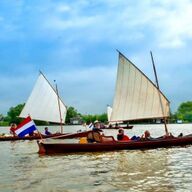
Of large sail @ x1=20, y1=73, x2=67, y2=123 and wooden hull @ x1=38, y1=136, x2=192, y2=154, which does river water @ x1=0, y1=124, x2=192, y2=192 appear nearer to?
wooden hull @ x1=38, y1=136, x2=192, y2=154

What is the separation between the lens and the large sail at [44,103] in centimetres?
5381

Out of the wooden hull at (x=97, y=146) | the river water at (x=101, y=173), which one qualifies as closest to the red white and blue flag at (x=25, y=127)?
the wooden hull at (x=97, y=146)

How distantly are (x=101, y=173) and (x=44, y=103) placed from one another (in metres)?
34.6

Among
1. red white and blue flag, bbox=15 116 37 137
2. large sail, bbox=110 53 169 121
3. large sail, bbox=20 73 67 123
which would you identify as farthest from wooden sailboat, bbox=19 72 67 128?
red white and blue flag, bbox=15 116 37 137

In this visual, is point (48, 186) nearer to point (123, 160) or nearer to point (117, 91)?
point (123, 160)

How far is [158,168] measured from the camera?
71.3 feet

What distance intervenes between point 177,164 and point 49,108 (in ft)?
107

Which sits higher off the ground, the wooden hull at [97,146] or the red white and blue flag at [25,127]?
the red white and blue flag at [25,127]

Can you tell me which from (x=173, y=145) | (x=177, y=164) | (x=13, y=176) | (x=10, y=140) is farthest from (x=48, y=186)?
(x=10, y=140)

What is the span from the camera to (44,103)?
5434 centimetres

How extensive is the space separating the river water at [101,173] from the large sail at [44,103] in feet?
81.2

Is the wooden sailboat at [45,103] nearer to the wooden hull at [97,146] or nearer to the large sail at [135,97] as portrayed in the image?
the large sail at [135,97]

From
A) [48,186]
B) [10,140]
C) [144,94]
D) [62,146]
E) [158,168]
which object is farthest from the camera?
[10,140]

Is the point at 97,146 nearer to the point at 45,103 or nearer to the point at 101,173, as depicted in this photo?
the point at 101,173
